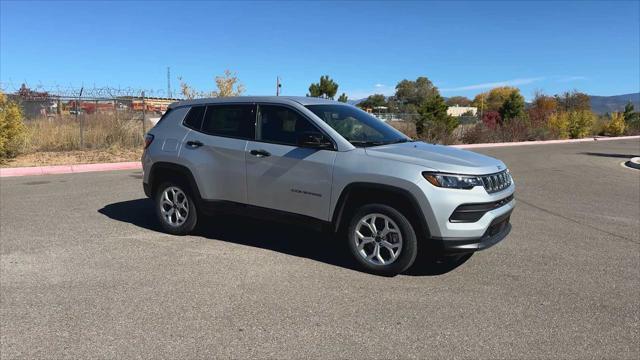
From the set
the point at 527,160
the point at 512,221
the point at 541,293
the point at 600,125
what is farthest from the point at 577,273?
the point at 600,125

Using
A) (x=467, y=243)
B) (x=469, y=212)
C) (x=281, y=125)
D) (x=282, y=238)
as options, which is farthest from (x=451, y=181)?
(x=282, y=238)

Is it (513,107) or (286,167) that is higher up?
(513,107)

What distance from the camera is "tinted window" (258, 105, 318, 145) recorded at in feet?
17.0

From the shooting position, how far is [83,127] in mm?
17141

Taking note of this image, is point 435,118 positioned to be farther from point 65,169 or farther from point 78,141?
point 65,169

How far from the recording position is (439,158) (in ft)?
15.0

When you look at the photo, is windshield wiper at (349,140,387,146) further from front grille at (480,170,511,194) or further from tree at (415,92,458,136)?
tree at (415,92,458,136)

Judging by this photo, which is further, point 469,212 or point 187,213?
point 187,213

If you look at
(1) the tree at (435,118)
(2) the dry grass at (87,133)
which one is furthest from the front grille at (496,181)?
(1) the tree at (435,118)

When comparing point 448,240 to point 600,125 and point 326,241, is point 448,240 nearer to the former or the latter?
point 326,241

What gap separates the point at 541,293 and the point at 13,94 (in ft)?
Result: 52.7

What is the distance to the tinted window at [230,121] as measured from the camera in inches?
219

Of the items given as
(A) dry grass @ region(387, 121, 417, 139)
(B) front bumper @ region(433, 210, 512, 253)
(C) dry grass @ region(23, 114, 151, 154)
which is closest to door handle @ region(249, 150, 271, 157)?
(B) front bumper @ region(433, 210, 512, 253)

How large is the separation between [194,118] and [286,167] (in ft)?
5.49
